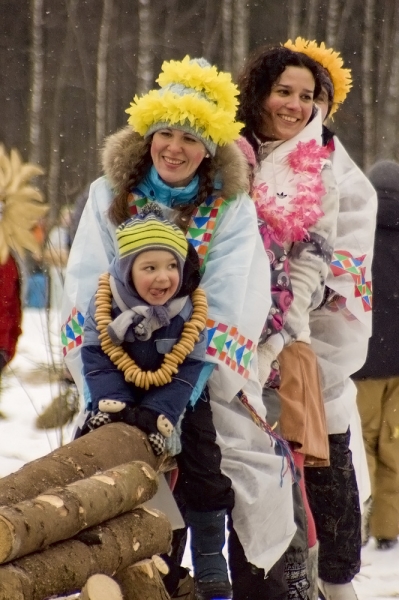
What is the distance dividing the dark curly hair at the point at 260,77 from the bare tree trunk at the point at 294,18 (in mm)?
8619

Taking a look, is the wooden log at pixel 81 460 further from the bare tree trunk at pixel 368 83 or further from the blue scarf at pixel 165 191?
the bare tree trunk at pixel 368 83

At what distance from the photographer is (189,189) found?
12.7 feet

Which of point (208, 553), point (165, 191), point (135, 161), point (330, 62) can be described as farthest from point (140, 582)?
point (330, 62)

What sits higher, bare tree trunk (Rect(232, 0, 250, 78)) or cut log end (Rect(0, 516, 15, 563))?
bare tree trunk (Rect(232, 0, 250, 78))

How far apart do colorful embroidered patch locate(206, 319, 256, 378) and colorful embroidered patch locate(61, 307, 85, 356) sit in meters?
0.45

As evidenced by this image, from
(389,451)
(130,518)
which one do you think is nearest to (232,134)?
(130,518)

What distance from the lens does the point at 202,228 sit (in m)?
3.92

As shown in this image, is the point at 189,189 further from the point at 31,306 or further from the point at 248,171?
the point at 31,306

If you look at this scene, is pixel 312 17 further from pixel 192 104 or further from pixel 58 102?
pixel 192 104

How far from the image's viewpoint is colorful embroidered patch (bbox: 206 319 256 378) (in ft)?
12.3

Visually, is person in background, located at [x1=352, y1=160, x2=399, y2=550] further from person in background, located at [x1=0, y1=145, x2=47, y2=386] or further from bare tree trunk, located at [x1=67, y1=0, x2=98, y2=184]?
bare tree trunk, located at [x1=67, y1=0, x2=98, y2=184]

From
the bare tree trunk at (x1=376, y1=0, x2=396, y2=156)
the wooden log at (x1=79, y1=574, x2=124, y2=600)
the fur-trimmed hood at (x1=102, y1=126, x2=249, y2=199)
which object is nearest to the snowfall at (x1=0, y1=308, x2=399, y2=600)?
the fur-trimmed hood at (x1=102, y1=126, x2=249, y2=199)

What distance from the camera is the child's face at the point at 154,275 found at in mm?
3547

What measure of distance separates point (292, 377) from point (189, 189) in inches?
38.3
